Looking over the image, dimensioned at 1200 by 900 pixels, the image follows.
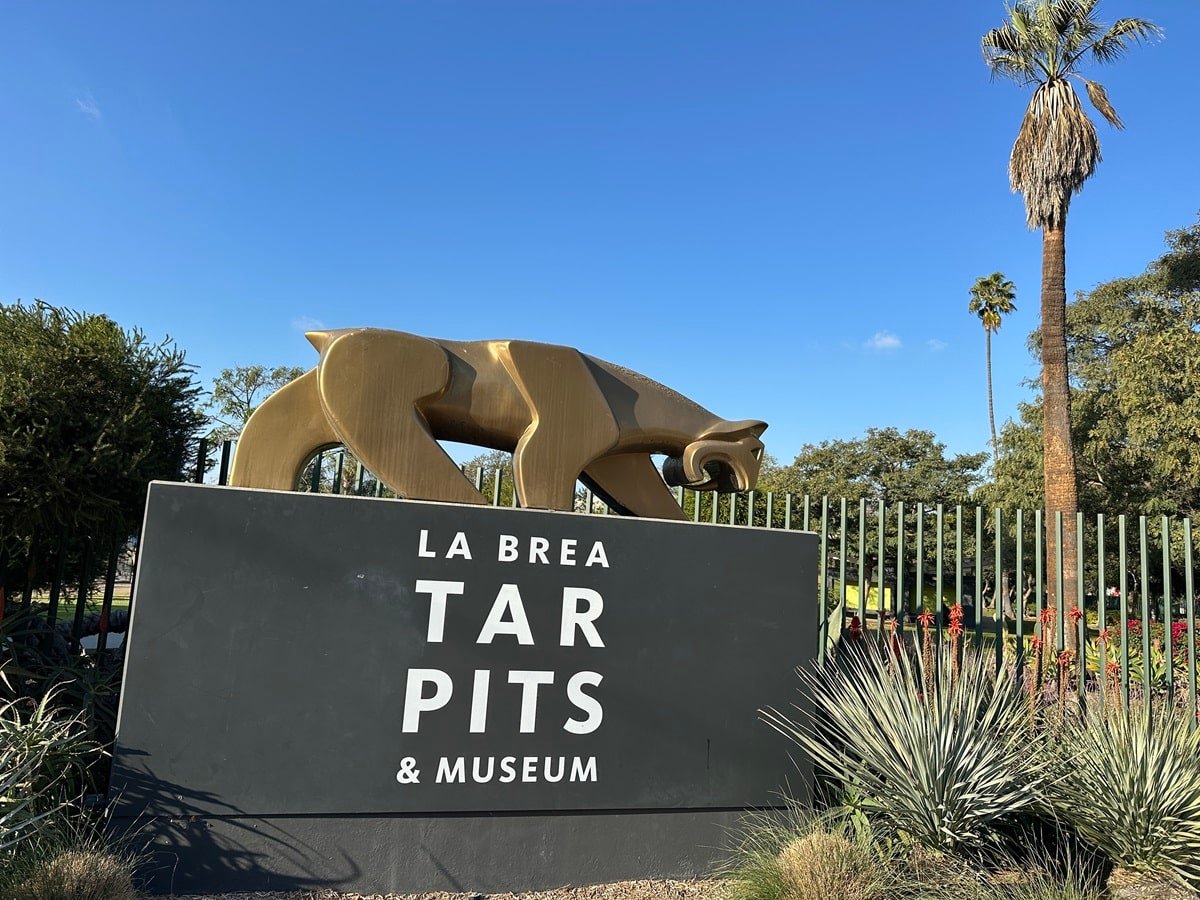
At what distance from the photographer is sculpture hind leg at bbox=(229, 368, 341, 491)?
4.53m

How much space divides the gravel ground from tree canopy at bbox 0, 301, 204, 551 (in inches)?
113

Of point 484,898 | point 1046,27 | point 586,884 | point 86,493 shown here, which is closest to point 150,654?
point 86,493

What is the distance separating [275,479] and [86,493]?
170 centimetres

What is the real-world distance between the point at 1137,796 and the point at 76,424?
699cm

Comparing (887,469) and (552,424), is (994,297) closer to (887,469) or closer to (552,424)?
(887,469)

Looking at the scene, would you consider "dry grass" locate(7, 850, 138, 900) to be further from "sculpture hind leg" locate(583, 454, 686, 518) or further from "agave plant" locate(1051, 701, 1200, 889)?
"agave plant" locate(1051, 701, 1200, 889)

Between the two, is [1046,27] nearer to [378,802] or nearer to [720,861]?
[720,861]

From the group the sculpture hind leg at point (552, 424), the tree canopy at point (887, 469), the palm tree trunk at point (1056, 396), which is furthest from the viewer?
the tree canopy at point (887, 469)

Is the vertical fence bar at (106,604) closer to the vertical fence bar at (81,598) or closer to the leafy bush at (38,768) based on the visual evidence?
the vertical fence bar at (81,598)

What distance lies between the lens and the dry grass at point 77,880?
10.7 feet

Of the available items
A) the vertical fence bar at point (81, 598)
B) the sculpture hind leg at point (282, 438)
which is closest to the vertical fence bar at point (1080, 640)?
the sculpture hind leg at point (282, 438)

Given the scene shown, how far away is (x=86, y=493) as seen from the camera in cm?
527

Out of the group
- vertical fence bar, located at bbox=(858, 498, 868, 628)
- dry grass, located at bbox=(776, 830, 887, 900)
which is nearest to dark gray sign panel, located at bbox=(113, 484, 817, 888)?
dry grass, located at bbox=(776, 830, 887, 900)

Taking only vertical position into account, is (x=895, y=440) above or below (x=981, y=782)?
above
